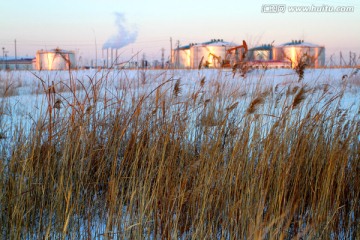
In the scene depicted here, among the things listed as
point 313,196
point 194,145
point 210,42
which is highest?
point 210,42

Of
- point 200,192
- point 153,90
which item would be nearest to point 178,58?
point 153,90

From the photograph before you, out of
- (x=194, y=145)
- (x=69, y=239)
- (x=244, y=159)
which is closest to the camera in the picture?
(x=69, y=239)

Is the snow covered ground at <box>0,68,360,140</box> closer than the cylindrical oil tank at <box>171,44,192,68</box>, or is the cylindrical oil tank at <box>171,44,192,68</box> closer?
the snow covered ground at <box>0,68,360,140</box>

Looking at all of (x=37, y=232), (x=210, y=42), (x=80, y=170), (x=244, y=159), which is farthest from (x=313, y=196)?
(x=210, y=42)

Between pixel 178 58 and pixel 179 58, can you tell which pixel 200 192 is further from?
pixel 179 58

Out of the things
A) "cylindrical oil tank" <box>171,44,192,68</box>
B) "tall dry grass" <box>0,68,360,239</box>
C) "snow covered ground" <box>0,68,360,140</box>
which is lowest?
"tall dry grass" <box>0,68,360,239</box>

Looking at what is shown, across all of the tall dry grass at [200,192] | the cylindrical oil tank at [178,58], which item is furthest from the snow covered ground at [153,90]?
the tall dry grass at [200,192]

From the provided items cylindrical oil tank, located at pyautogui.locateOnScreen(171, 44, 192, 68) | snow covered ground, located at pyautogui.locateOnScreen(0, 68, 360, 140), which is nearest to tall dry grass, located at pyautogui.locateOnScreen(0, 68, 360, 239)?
snow covered ground, located at pyautogui.locateOnScreen(0, 68, 360, 140)

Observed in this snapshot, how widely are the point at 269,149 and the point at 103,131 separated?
4.06 feet

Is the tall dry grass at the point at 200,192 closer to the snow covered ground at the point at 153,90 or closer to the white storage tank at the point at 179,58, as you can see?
the snow covered ground at the point at 153,90

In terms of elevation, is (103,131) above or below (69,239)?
above

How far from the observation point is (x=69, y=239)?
2.46m

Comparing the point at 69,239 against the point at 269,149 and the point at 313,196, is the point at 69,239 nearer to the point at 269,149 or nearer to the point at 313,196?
the point at 269,149

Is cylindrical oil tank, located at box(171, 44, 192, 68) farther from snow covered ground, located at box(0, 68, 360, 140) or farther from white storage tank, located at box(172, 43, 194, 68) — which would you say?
snow covered ground, located at box(0, 68, 360, 140)
